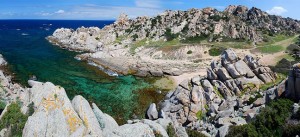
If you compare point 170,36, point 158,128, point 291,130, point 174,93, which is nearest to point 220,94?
point 174,93

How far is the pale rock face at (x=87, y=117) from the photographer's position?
2286cm

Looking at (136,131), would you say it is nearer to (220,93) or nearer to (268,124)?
(268,124)

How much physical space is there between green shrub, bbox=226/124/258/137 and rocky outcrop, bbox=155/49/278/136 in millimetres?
9177

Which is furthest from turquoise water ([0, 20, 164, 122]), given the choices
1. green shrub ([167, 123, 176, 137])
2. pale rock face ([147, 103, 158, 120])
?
green shrub ([167, 123, 176, 137])

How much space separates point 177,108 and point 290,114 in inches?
795

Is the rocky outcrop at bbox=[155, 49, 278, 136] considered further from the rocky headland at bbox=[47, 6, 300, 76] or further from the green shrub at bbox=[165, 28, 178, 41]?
the green shrub at bbox=[165, 28, 178, 41]

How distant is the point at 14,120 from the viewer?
23.7m

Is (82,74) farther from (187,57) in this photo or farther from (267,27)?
(267,27)

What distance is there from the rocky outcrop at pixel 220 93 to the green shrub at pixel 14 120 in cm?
2394

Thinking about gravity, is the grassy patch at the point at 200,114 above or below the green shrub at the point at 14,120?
below

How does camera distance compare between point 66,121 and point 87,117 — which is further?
point 87,117

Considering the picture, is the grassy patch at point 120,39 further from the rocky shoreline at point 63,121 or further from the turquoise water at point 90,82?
the rocky shoreline at point 63,121

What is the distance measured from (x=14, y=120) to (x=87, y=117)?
5.93m

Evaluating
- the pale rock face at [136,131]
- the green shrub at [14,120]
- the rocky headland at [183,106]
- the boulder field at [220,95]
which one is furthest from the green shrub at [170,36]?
the green shrub at [14,120]
